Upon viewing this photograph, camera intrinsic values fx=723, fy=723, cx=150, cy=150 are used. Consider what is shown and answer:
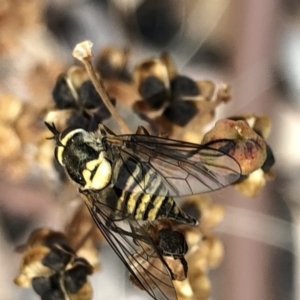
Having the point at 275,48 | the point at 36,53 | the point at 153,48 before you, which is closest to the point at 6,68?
the point at 36,53

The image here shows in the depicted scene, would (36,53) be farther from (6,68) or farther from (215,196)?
(215,196)

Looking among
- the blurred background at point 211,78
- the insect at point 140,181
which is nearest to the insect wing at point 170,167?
the insect at point 140,181

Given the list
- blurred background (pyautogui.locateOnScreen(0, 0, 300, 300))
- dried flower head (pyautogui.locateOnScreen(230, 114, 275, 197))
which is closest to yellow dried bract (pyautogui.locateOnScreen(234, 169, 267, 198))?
dried flower head (pyautogui.locateOnScreen(230, 114, 275, 197))

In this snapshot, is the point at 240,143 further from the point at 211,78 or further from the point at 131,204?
the point at 211,78

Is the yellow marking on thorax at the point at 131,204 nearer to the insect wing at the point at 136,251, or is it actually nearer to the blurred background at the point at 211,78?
the insect wing at the point at 136,251

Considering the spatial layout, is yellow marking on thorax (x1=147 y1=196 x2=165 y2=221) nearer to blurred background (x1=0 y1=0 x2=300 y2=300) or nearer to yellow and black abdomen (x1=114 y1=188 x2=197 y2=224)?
yellow and black abdomen (x1=114 y1=188 x2=197 y2=224)

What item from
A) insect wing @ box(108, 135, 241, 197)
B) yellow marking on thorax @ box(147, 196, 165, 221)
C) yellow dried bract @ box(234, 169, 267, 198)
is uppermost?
yellow dried bract @ box(234, 169, 267, 198)

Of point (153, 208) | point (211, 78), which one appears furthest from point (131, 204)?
point (211, 78)
